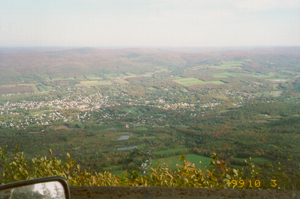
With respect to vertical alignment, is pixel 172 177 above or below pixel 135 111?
above

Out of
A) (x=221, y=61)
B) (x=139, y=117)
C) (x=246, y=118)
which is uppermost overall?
(x=221, y=61)

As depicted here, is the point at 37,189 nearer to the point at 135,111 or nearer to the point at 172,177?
the point at 172,177

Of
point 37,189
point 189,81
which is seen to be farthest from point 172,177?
point 189,81

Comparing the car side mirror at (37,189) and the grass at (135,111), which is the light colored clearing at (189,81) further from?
the car side mirror at (37,189)

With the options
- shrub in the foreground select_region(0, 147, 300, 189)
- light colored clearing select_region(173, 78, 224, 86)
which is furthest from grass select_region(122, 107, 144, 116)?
shrub in the foreground select_region(0, 147, 300, 189)

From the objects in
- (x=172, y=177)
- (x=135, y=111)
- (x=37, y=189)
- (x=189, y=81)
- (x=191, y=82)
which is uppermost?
(x=37, y=189)

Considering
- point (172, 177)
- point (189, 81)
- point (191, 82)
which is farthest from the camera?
point (189, 81)

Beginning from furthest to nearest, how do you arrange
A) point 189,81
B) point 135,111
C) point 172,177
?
point 189,81, point 135,111, point 172,177

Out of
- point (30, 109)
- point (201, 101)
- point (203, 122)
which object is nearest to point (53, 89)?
point (30, 109)

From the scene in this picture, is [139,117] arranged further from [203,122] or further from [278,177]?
[278,177]
